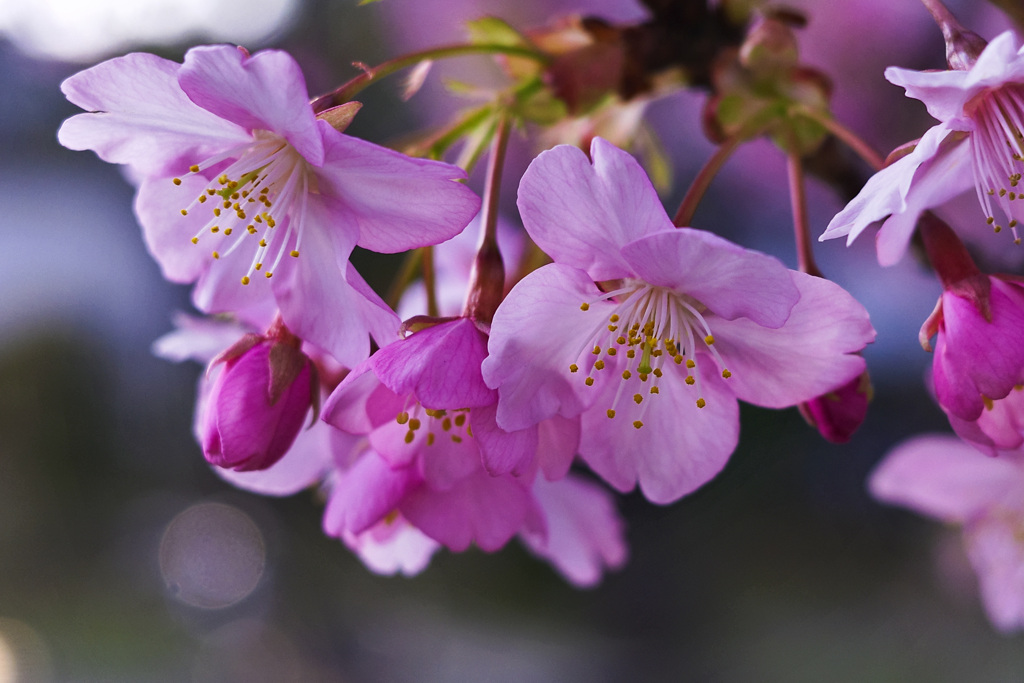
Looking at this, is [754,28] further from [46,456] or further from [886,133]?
[46,456]

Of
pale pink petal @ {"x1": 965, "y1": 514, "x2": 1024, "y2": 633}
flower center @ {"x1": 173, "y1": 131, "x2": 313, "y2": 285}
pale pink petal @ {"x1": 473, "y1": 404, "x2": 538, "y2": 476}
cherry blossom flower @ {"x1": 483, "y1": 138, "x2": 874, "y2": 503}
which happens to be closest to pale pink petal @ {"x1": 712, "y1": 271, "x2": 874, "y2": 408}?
cherry blossom flower @ {"x1": 483, "y1": 138, "x2": 874, "y2": 503}

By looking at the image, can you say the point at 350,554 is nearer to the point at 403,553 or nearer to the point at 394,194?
the point at 403,553

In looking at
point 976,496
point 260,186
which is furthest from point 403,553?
point 976,496

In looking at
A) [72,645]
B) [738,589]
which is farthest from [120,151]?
[72,645]

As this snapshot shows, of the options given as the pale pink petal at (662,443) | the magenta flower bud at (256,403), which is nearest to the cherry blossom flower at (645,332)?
the pale pink petal at (662,443)

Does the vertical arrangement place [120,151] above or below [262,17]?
above
